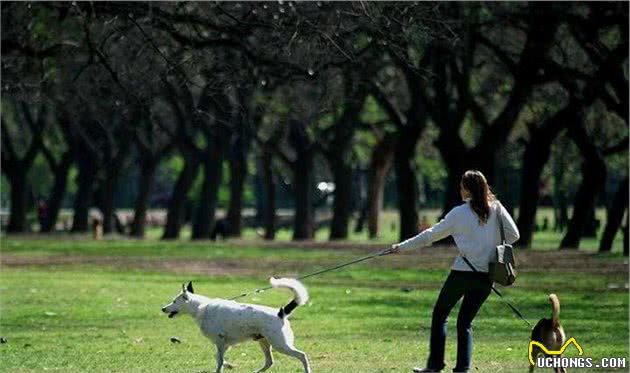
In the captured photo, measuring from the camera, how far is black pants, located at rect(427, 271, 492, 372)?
1545cm

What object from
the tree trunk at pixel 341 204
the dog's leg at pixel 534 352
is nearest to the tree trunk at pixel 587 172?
the tree trunk at pixel 341 204

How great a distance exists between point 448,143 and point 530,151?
9.25 ft

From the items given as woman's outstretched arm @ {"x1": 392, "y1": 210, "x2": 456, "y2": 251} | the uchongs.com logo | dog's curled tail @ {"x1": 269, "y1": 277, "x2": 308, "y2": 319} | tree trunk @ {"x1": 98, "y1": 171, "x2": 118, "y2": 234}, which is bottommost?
the uchongs.com logo

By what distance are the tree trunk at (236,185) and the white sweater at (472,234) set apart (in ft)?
178

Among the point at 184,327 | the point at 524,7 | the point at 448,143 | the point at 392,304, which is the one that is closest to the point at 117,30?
the point at 184,327

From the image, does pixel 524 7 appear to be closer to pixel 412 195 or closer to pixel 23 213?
pixel 412 195

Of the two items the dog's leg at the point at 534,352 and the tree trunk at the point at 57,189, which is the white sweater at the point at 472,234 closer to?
the dog's leg at the point at 534,352

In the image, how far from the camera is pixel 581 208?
52094 millimetres

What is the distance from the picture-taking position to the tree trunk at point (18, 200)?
2958 inches

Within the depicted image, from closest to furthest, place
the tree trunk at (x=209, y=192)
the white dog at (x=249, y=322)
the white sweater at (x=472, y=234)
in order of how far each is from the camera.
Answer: the white sweater at (x=472, y=234), the white dog at (x=249, y=322), the tree trunk at (x=209, y=192)

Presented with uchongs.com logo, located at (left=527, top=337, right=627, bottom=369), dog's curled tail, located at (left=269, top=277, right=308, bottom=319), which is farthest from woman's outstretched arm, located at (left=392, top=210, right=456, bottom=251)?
uchongs.com logo, located at (left=527, top=337, right=627, bottom=369)

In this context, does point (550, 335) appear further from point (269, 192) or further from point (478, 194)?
point (269, 192)

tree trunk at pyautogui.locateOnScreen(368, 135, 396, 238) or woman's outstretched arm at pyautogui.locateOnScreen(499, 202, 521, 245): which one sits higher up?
tree trunk at pyautogui.locateOnScreen(368, 135, 396, 238)

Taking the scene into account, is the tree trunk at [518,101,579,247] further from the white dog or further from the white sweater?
the white sweater
